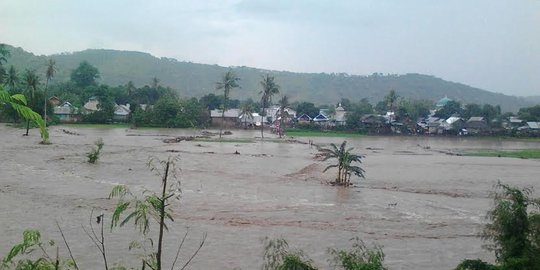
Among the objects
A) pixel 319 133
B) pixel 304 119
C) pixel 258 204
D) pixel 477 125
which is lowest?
pixel 258 204

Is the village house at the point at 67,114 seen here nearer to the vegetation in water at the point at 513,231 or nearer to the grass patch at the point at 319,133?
the grass patch at the point at 319,133

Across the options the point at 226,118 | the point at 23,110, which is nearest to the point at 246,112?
the point at 226,118

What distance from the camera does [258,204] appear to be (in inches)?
780

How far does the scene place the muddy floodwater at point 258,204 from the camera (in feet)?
44.4

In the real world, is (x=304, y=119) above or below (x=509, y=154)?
above

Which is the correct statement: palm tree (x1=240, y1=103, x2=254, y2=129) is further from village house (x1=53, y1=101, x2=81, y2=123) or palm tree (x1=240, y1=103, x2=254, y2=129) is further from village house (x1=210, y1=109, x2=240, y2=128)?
village house (x1=53, y1=101, x2=81, y2=123)

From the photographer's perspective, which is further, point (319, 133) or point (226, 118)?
point (226, 118)

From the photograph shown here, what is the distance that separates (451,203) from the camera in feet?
75.3

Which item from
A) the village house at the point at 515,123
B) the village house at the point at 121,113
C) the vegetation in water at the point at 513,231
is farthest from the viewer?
the village house at the point at 515,123

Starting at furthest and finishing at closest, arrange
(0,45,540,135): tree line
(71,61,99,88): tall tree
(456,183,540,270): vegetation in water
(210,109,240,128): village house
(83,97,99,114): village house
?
(71,61,99,88): tall tree
(210,109,240,128): village house
(83,97,99,114): village house
(0,45,540,135): tree line
(456,183,540,270): vegetation in water

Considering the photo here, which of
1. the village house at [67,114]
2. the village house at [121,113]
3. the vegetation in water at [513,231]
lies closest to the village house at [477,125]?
the village house at [121,113]

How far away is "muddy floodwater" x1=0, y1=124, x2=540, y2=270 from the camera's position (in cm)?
1355

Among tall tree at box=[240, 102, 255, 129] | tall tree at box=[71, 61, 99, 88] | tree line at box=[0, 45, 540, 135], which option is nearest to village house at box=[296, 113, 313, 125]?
tree line at box=[0, 45, 540, 135]

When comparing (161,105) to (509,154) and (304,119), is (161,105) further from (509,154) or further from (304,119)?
(509,154)
